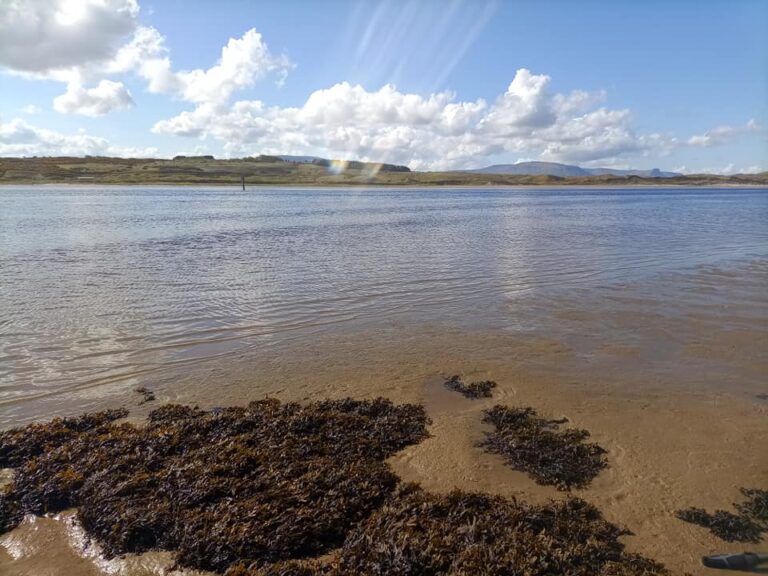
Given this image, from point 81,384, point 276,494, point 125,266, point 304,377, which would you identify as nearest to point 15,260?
point 125,266

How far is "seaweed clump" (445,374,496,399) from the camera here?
22.7ft

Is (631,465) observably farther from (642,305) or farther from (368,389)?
(642,305)

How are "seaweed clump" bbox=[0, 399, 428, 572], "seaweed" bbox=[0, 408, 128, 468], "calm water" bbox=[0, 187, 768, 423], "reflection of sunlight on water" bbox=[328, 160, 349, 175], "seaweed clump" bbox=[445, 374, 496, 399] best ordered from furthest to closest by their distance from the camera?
"reflection of sunlight on water" bbox=[328, 160, 349, 175] < "calm water" bbox=[0, 187, 768, 423] < "seaweed clump" bbox=[445, 374, 496, 399] < "seaweed" bbox=[0, 408, 128, 468] < "seaweed clump" bbox=[0, 399, 428, 572]

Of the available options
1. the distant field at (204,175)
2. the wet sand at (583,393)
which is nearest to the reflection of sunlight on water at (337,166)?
the distant field at (204,175)

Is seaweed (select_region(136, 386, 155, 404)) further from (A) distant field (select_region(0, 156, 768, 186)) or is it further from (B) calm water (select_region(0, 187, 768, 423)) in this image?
(A) distant field (select_region(0, 156, 768, 186))

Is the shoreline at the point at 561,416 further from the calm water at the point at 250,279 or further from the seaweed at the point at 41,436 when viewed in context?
the calm water at the point at 250,279

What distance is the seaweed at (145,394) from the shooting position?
671 centimetres

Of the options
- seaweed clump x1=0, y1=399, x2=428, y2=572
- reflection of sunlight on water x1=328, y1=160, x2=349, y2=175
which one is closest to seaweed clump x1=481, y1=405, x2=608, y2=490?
seaweed clump x1=0, y1=399, x2=428, y2=572

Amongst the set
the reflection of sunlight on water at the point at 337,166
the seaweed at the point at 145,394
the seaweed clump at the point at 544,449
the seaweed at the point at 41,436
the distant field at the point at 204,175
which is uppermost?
the reflection of sunlight on water at the point at 337,166

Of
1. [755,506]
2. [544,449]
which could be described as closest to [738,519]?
[755,506]

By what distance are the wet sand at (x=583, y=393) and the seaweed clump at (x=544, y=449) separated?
0.13m

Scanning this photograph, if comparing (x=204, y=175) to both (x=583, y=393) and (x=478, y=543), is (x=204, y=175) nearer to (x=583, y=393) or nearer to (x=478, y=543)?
(x=583, y=393)

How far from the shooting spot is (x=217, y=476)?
15.8 feet

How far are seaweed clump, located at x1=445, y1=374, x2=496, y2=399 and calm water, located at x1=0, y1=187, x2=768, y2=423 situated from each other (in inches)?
119
